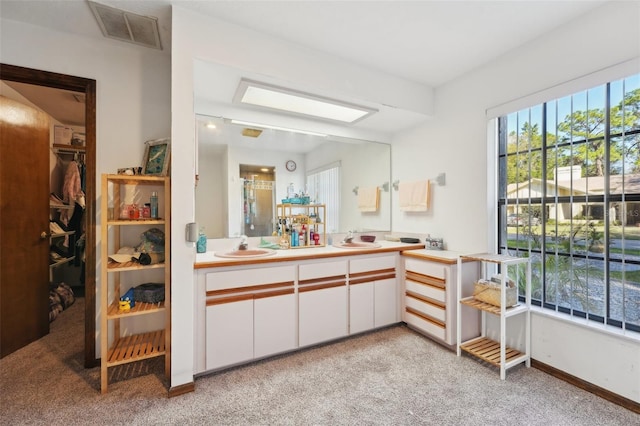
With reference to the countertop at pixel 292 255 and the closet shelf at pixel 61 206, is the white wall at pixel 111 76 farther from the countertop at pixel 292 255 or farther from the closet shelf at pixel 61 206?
the closet shelf at pixel 61 206

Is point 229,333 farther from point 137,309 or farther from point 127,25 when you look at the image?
point 127,25

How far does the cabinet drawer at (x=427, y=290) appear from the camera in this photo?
7.92 ft

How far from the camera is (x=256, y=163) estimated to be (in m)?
2.84

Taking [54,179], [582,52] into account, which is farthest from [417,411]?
[54,179]

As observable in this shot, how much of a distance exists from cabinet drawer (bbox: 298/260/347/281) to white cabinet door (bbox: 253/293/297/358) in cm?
21

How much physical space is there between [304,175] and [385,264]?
1.33 metres

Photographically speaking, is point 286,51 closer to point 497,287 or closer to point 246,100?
point 246,100

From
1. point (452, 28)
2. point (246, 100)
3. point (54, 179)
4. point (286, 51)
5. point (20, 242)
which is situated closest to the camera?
point (452, 28)

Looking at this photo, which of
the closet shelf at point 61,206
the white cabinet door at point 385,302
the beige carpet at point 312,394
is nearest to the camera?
the beige carpet at point 312,394

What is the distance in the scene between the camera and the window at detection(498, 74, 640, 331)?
1745 mm

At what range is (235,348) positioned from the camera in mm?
2045

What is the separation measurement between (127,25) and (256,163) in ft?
4.66

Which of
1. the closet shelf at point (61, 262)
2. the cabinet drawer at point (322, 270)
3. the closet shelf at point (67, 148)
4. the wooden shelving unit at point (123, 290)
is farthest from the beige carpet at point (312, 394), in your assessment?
the closet shelf at point (67, 148)

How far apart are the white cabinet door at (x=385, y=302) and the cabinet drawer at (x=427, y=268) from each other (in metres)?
0.23
